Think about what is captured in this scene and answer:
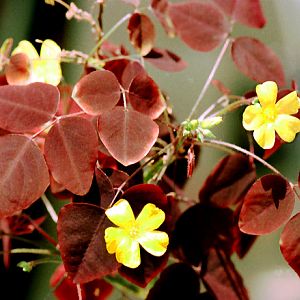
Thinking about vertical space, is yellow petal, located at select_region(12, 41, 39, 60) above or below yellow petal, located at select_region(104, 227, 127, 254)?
above

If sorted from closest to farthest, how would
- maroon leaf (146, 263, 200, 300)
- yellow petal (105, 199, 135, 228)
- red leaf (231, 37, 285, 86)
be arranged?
yellow petal (105, 199, 135, 228)
maroon leaf (146, 263, 200, 300)
red leaf (231, 37, 285, 86)

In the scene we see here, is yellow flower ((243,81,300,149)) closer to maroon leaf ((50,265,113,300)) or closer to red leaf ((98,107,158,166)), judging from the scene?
red leaf ((98,107,158,166))

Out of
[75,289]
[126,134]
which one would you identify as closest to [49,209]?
[75,289]

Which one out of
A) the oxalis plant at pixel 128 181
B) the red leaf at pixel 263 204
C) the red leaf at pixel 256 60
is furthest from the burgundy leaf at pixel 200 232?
the red leaf at pixel 256 60

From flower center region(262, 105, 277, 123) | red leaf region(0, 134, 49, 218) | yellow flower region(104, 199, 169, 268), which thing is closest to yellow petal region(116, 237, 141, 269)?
yellow flower region(104, 199, 169, 268)

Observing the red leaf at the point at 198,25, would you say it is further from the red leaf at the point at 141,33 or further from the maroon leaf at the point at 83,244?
the maroon leaf at the point at 83,244

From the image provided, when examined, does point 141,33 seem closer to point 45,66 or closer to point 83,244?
point 45,66
